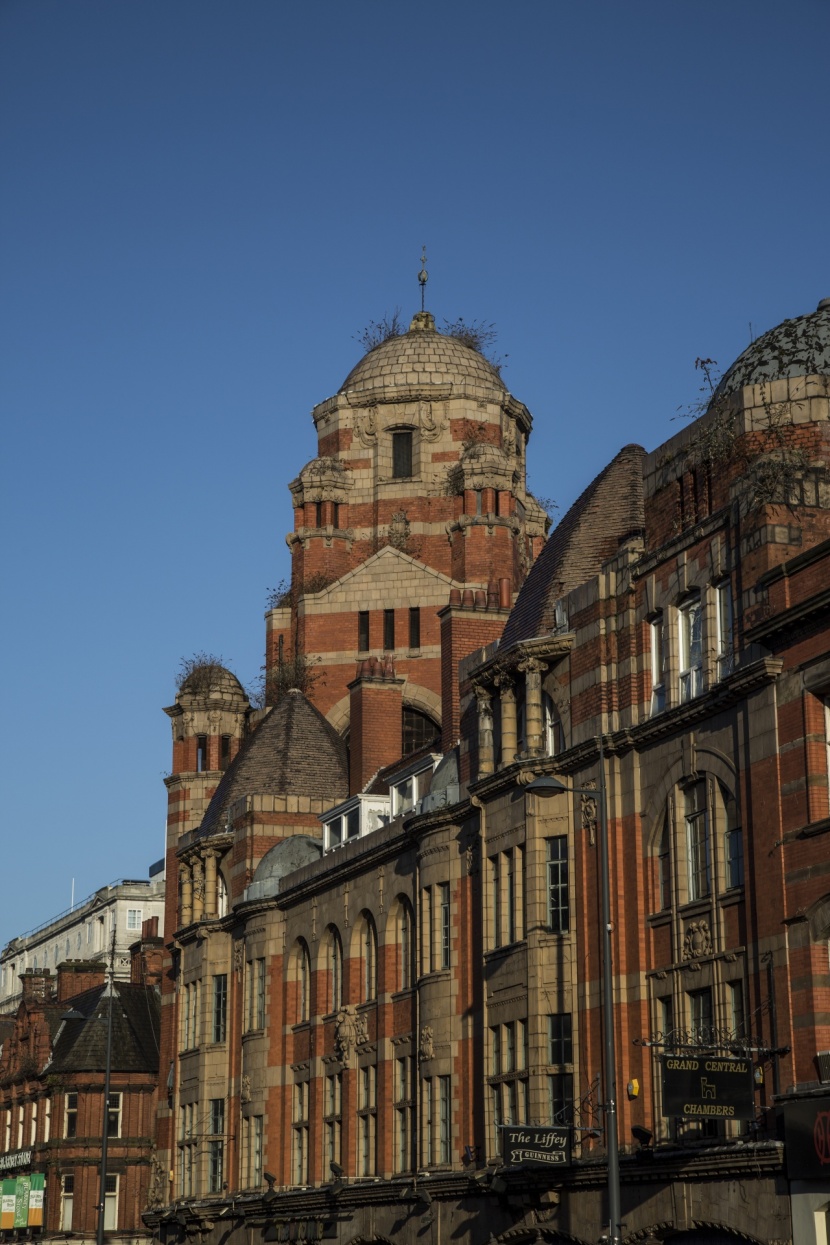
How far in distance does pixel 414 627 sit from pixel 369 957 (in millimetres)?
18844

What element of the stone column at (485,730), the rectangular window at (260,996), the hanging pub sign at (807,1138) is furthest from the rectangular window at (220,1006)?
the hanging pub sign at (807,1138)

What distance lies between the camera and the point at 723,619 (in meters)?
37.7

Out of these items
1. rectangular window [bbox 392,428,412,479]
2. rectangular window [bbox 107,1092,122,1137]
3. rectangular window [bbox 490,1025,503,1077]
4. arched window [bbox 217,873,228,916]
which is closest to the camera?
rectangular window [bbox 490,1025,503,1077]

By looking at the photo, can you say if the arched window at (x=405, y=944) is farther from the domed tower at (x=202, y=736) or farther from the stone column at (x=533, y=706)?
the domed tower at (x=202, y=736)

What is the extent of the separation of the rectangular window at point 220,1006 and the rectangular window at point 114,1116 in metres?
19.4

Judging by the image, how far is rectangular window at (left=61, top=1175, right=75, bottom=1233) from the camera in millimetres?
78688

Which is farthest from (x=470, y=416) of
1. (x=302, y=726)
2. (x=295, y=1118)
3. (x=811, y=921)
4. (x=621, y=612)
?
(x=811, y=921)

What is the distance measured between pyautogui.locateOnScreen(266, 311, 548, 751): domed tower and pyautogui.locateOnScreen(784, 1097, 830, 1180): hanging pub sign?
36316mm

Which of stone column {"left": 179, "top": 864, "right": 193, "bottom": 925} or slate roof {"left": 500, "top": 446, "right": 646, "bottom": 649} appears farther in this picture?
stone column {"left": 179, "top": 864, "right": 193, "bottom": 925}

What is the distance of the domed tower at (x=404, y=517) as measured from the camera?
69.8 m

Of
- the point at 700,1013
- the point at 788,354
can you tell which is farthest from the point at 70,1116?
the point at 788,354

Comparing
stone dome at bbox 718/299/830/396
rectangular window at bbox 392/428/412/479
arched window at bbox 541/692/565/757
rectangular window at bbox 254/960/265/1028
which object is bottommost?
rectangular window at bbox 254/960/265/1028

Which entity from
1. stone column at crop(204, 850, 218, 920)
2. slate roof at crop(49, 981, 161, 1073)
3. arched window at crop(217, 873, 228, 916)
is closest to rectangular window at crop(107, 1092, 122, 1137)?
slate roof at crop(49, 981, 161, 1073)

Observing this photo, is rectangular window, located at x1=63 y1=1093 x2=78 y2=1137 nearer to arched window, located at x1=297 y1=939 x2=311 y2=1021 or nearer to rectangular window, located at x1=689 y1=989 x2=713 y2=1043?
arched window, located at x1=297 y1=939 x2=311 y2=1021
